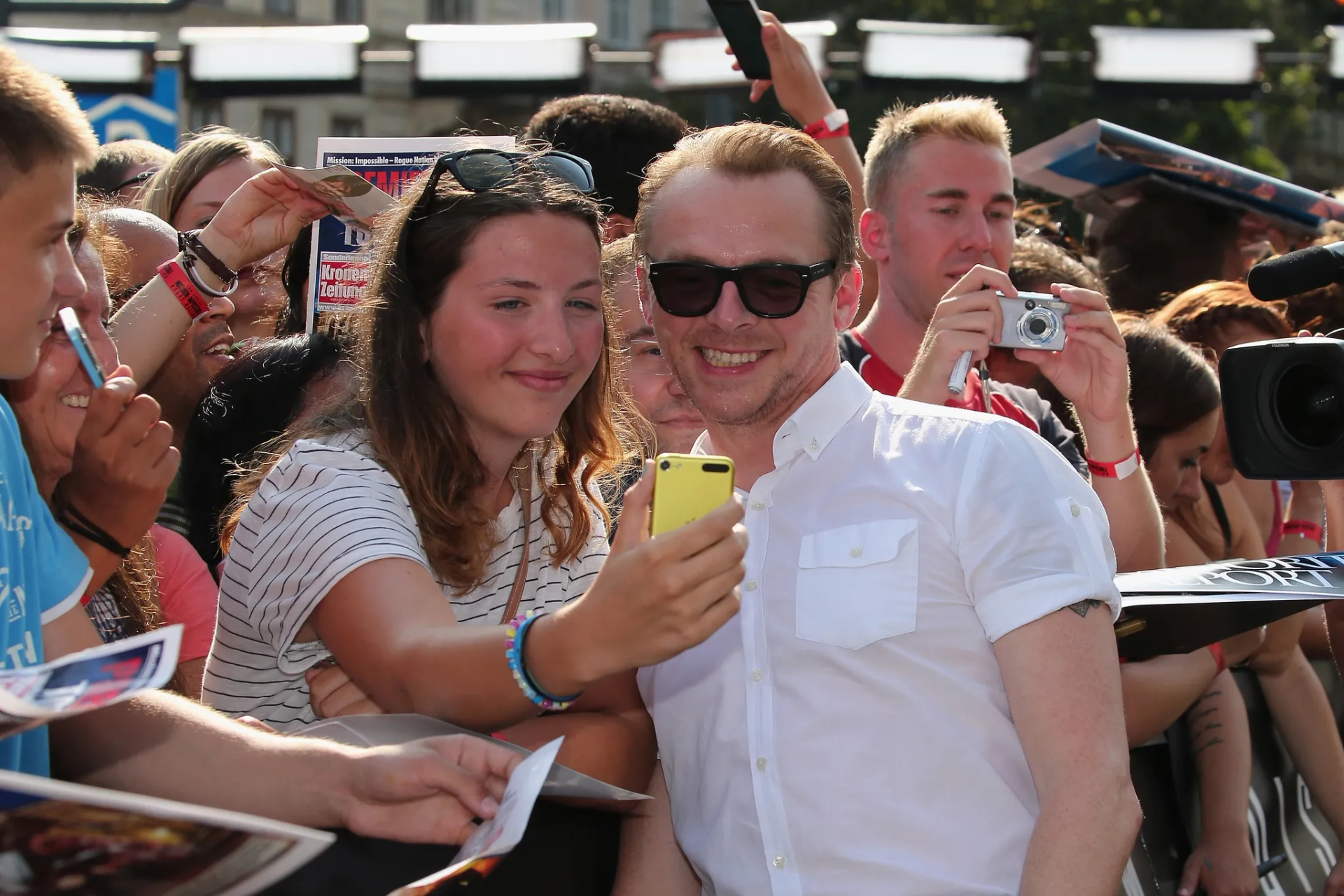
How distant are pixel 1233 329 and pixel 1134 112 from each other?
24121mm

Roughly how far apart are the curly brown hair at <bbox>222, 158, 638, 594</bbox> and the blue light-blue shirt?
66 cm

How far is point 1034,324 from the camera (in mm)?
3254

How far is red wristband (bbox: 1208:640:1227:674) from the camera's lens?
11.8 feet

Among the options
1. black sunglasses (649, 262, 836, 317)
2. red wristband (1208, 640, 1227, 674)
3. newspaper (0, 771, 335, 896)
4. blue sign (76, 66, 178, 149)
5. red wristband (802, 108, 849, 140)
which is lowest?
red wristband (1208, 640, 1227, 674)

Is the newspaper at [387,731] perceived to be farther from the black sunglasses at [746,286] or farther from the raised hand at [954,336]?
the raised hand at [954,336]

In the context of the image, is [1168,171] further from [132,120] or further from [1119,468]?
[132,120]

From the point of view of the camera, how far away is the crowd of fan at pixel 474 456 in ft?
6.40

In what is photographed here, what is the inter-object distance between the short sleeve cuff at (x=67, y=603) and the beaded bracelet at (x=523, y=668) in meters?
0.59

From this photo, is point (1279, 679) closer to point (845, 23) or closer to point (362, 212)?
point (362, 212)

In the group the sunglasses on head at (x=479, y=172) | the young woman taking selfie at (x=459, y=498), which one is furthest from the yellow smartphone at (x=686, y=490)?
the sunglasses on head at (x=479, y=172)

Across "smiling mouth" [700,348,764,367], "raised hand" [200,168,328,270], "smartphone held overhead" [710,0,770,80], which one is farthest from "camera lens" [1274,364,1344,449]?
"smartphone held overhead" [710,0,770,80]

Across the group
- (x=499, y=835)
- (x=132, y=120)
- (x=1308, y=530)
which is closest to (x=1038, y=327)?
(x=499, y=835)

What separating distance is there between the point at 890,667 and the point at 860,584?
5.6 inches

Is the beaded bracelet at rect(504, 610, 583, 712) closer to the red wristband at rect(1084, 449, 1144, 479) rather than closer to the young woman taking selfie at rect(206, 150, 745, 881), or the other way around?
the young woman taking selfie at rect(206, 150, 745, 881)
